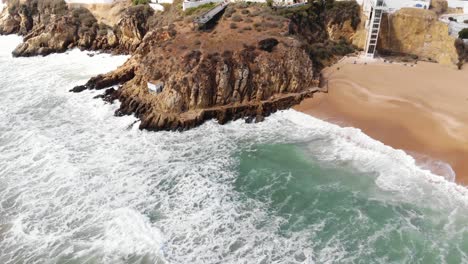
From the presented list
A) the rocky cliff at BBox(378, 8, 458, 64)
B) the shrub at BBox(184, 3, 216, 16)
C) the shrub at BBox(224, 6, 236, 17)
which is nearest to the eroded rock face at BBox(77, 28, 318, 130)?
the shrub at BBox(224, 6, 236, 17)

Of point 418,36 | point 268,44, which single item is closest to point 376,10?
point 418,36

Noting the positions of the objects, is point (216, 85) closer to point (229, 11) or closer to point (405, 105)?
point (229, 11)

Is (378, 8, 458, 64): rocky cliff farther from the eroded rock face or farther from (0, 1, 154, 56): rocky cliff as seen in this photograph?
(0, 1, 154, 56): rocky cliff

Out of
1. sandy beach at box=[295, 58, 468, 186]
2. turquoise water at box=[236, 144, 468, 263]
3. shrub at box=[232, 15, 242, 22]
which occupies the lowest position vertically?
turquoise water at box=[236, 144, 468, 263]

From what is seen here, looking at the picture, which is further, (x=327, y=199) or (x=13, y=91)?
(x=13, y=91)

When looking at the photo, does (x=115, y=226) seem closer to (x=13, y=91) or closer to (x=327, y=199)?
(x=327, y=199)

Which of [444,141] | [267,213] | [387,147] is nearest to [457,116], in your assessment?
[444,141]
